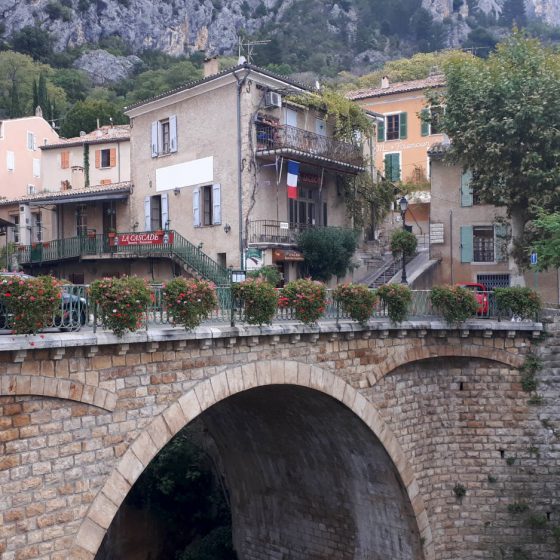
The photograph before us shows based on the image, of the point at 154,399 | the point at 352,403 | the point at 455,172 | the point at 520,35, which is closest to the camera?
the point at 154,399

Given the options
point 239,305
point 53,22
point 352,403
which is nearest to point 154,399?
point 239,305

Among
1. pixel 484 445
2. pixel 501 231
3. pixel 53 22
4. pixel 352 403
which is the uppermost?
pixel 53 22

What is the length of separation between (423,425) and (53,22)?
78241 millimetres

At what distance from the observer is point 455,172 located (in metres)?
28.4

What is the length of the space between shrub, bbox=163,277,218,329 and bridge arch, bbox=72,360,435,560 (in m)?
1.26

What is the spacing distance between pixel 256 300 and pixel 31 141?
126 feet

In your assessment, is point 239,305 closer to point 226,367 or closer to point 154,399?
point 226,367

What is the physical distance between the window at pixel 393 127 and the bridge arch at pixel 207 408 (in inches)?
1059

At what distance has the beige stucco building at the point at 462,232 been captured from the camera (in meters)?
28.1

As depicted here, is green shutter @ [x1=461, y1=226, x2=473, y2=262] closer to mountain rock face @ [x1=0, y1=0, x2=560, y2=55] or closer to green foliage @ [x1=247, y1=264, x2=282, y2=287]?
green foliage @ [x1=247, y1=264, x2=282, y2=287]

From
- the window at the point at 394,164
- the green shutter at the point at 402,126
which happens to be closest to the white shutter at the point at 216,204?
the window at the point at 394,164

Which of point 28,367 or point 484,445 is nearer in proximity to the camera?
point 28,367

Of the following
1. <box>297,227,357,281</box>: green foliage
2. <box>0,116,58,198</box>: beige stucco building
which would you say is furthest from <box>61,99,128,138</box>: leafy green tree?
<box>297,227,357,281</box>: green foliage

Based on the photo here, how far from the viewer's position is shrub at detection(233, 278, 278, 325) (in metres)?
13.9
